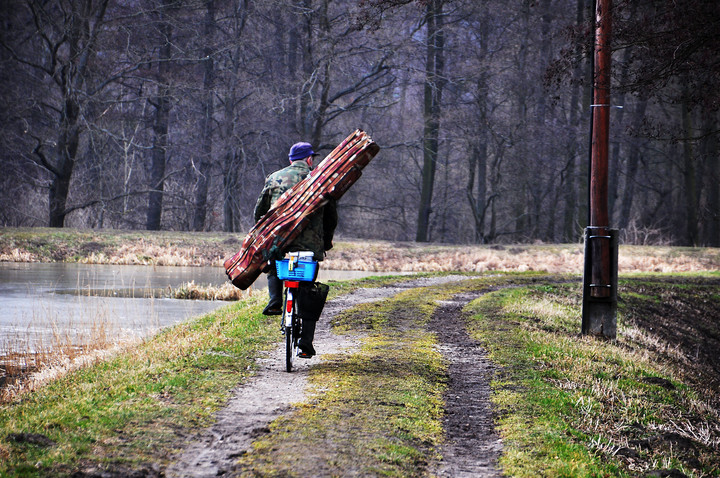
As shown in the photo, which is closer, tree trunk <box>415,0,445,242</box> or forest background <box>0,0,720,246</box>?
forest background <box>0,0,720,246</box>

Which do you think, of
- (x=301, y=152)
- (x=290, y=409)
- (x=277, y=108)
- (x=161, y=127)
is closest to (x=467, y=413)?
(x=290, y=409)

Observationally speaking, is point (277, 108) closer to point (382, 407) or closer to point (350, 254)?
point (350, 254)

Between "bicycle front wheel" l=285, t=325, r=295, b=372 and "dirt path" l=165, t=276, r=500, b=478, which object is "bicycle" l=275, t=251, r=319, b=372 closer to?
"bicycle front wheel" l=285, t=325, r=295, b=372

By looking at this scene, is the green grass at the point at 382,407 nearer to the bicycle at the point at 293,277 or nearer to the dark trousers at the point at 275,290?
the bicycle at the point at 293,277

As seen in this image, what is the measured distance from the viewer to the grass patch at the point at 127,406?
4.97 metres

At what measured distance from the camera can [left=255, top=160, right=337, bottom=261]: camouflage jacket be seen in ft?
24.8

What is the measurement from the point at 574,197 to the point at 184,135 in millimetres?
18446

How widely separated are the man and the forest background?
72.3ft

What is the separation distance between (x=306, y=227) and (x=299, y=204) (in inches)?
8.6

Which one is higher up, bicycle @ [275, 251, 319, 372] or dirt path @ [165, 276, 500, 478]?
bicycle @ [275, 251, 319, 372]

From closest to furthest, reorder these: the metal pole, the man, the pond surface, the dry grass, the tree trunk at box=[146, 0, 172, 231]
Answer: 1. the man
2. the metal pole
3. the pond surface
4. the dry grass
5. the tree trunk at box=[146, 0, 172, 231]

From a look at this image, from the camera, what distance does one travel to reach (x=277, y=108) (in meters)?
33.1

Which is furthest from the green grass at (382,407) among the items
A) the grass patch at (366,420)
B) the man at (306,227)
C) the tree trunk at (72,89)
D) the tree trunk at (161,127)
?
the tree trunk at (161,127)

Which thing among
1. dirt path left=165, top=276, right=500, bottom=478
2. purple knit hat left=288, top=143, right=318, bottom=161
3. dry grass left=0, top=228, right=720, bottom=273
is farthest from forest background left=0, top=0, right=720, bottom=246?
purple knit hat left=288, top=143, right=318, bottom=161
